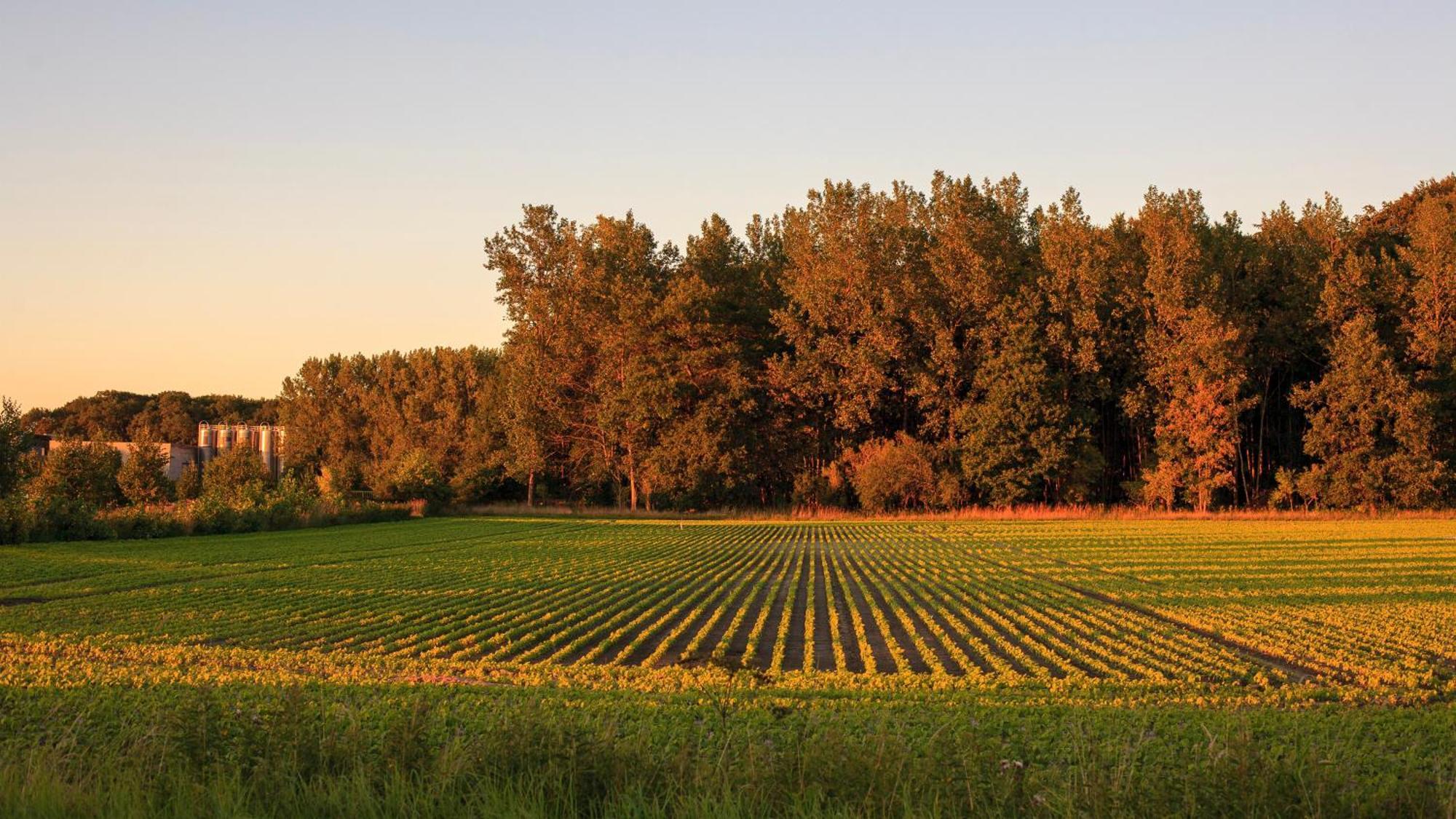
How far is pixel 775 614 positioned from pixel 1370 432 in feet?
158

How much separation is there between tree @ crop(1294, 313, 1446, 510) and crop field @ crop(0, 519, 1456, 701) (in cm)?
1862

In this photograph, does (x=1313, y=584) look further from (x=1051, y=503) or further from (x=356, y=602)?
(x=1051, y=503)

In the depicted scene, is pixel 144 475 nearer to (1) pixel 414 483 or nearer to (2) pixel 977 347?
(1) pixel 414 483

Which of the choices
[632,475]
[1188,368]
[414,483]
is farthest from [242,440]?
[1188,368]

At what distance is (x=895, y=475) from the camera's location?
5897 centimetres

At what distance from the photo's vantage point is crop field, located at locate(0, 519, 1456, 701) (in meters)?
12.9

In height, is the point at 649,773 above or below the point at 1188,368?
below

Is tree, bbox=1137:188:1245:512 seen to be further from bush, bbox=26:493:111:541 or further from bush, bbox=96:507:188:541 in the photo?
bush, bbox=26:493:111:541

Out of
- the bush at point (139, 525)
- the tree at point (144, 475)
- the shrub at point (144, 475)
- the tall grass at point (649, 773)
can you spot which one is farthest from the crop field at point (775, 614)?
the tree at point (144, 475)

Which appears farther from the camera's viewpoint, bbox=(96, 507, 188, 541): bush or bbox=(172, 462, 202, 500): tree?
bbox=(172, 462, 202, 500): tree

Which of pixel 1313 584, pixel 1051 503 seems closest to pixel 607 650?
pixel 1313 584

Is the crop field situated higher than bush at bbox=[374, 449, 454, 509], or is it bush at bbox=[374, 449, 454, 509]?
bush at bbox=[374, 449, 454, 509]

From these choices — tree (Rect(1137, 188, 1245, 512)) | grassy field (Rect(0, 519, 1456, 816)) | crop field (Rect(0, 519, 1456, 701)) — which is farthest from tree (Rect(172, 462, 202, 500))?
tree (Rect(1137, 188, 1245, 512))

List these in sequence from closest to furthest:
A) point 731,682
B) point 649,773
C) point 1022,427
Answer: point 649,773
point 731,682
point 1022,427
